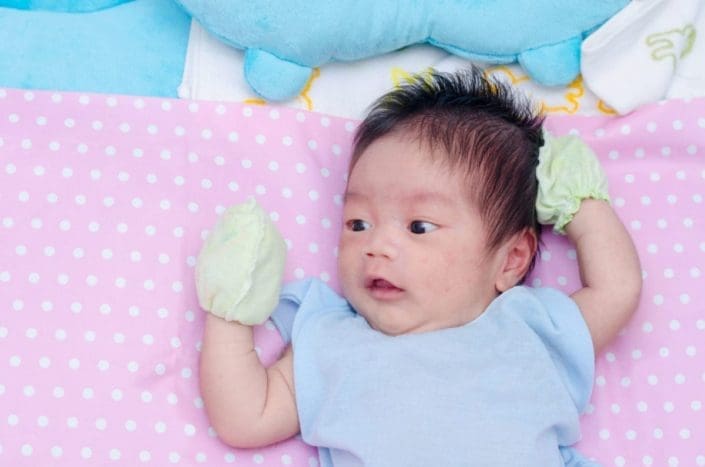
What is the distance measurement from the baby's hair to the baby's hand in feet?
0.69

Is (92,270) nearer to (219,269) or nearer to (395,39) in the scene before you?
(219,269)

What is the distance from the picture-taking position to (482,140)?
4.94 feet

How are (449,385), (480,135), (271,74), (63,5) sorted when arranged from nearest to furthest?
1. (449,385)
2. (480,135)
3. (271,74)
4. (63,5)

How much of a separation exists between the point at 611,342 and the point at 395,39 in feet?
1.89

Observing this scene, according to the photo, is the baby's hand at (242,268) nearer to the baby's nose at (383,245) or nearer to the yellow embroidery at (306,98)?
the baby's nose at (383,245)

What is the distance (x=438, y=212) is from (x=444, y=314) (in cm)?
14

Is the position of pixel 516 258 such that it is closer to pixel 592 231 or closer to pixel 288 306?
pixel 592 231

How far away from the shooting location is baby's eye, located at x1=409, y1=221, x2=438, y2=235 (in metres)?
1.46

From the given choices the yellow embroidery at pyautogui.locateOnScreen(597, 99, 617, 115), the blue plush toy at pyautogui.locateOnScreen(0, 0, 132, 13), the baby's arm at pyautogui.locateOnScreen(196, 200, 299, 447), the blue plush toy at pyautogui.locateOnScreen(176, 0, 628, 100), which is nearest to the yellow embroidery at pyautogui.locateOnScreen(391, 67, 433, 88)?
the blue plush toy at pyautogui.locateOnScreen(176, 0, 628, 100)

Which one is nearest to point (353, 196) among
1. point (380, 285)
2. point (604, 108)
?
point (380, 285)

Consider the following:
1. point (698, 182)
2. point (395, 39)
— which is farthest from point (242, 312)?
point (698, 182)

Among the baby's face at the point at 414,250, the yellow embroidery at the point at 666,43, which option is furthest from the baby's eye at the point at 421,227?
the yellow embroidery at the point at 666,43

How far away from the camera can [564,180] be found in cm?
153

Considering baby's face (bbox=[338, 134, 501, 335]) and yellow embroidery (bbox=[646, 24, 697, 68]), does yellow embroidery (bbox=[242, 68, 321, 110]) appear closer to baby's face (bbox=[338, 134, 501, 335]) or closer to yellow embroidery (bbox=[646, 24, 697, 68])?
baby's face (bbox=[338, 134, 501, 335])
